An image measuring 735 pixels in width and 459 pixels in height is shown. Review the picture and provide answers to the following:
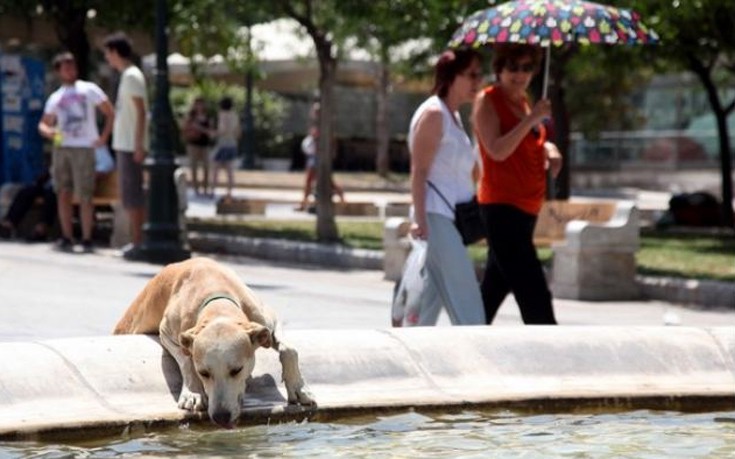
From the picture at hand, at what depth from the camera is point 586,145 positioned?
47281mm

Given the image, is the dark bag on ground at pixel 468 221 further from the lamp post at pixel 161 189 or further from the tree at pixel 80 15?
the tree at pixel 80 15

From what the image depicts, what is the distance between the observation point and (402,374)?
284 inches

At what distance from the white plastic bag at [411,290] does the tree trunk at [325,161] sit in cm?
1090

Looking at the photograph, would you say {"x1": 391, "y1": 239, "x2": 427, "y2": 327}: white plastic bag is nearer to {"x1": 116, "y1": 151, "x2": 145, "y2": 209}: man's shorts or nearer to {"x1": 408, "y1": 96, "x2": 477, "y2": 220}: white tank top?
{"x1": 408, "y1": 96, "x2": 477, "y2": 220}: white tank top

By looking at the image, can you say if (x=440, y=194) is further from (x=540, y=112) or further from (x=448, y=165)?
(x=540, y=112)

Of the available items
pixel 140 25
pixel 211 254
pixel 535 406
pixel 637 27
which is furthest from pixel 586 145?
pixel 535 406

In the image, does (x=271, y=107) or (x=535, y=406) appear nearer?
(x=535, y=406)

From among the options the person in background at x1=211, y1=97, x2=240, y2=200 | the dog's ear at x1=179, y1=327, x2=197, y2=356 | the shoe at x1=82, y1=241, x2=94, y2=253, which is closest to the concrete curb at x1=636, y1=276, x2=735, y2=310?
the shoe at x1=82, y1=241, x2=94, y2=253

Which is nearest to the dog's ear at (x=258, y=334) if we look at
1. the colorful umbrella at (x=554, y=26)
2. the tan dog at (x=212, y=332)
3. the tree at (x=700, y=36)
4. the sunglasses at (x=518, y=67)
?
the tan dog at (x=212, y=332)

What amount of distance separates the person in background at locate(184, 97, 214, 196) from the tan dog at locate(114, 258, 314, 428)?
2338cm

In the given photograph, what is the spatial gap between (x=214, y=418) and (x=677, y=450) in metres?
1.68

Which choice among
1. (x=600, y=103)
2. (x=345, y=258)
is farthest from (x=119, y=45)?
(x=600, y=103)

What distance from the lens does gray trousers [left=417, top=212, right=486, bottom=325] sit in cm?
900

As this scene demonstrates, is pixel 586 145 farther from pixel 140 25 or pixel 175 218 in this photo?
pixel 175 218
